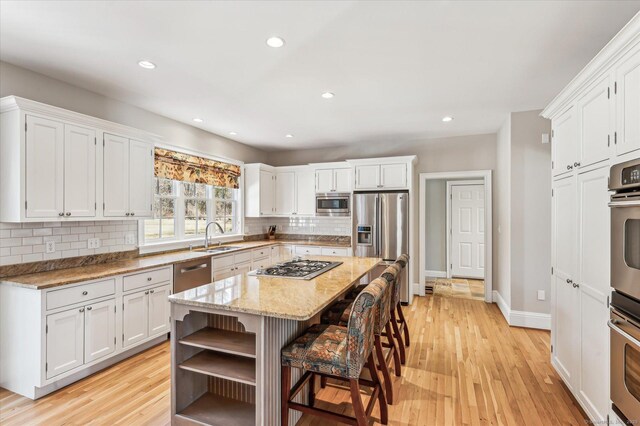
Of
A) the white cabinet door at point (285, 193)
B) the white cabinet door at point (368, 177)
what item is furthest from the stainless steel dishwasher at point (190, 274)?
the white cabinet door at point (368, 177)

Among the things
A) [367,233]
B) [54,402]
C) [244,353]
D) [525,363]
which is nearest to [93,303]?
[54,402]

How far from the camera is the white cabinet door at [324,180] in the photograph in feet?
18.4

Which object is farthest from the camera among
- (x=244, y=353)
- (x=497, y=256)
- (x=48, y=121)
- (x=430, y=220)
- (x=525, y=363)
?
(x=430, y=220)

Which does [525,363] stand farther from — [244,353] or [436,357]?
[244,353]

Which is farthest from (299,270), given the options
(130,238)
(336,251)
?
(336,251)

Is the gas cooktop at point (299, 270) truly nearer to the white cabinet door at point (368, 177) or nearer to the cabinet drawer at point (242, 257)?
the cabinet drawer at point (242, 257)

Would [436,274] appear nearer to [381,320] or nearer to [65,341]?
[381,320]

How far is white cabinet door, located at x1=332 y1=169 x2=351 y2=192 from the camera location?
5477 mm

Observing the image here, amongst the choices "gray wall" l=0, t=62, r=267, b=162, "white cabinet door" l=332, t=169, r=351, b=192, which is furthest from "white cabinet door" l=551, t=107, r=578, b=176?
"gray wall" l=0, t=62, r=267, b=162

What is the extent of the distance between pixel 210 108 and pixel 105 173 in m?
1.38

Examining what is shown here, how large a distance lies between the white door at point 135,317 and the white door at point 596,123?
153 inches

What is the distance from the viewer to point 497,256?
16.0 feet

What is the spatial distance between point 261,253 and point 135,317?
2282 millimetres

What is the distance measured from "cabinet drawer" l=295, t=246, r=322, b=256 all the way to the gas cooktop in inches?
Answer: 87.2
